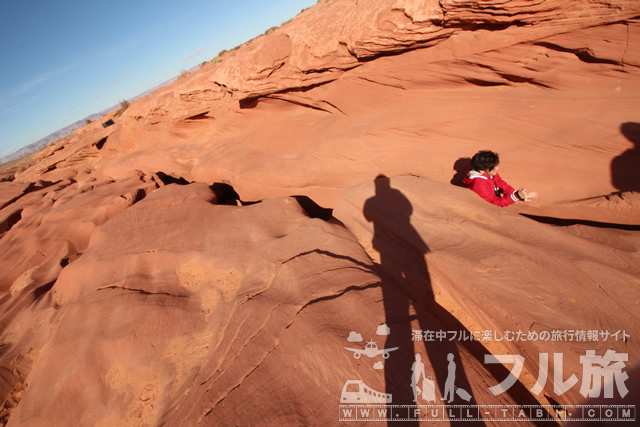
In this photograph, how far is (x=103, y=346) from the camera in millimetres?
2670

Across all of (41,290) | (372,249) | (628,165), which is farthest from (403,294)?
(41,290)

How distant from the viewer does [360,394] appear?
1801 millimetres

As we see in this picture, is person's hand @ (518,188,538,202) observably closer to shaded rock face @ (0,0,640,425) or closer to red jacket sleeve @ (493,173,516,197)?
red jacket sleeve @ (493,173,516,197)

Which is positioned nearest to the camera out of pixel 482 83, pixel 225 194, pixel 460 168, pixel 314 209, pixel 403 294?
pixel 403 294

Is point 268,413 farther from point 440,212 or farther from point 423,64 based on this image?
point 423,64

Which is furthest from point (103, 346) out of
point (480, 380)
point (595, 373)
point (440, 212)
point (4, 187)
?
point (4, 187)

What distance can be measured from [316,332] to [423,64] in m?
3.55

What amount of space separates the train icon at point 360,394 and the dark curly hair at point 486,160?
9.03 feet

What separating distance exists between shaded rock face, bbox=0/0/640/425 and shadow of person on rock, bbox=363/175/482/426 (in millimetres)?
16

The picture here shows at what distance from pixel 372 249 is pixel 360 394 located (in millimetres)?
1683

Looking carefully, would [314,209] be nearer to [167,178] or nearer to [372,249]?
[372,249]

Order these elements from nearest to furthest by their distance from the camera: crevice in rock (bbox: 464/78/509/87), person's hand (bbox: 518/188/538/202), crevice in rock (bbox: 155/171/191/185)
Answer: person's hand (bbox: 518/188/538/202)
crevice in rock (bbox: 464/78/509/87)
crevice in rock (bbox: 155/171/191/185)

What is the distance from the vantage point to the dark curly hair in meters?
3.25

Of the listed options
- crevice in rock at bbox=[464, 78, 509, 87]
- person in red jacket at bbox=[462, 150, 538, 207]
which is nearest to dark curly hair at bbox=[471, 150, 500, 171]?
person in red jacket at bbox=[462, 150, 538, 207]
